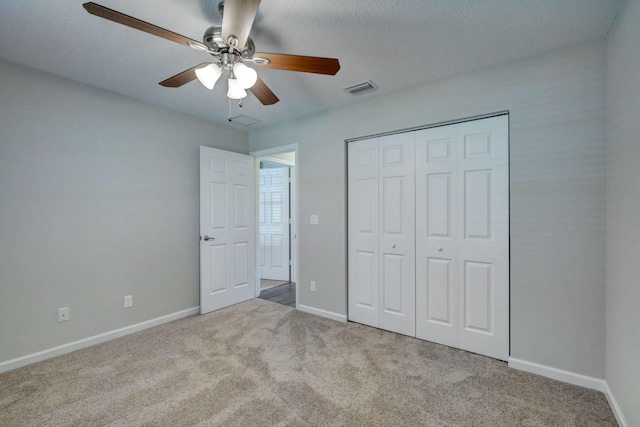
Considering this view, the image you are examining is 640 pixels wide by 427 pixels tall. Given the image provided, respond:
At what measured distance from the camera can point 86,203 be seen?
2.70 m

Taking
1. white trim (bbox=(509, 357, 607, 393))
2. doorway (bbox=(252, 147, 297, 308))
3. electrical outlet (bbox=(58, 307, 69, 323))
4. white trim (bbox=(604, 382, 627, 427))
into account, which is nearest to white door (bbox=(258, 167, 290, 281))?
doorway (bbox=(252, 147, 297, 308))

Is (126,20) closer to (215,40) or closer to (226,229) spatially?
(215,40)

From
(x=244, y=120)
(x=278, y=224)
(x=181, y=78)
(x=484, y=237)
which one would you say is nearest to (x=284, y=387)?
(x=484, y=237)

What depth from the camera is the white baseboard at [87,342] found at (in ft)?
7.55

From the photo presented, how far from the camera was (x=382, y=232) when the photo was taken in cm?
304

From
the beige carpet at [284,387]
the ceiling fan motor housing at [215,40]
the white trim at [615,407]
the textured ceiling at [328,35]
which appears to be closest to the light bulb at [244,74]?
the ceiling fan motor housing at [215,40]

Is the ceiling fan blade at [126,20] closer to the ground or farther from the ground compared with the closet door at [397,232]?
farther from the ground

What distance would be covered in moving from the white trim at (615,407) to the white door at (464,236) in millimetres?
580

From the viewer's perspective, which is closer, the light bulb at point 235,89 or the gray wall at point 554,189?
the light bulb at point 235,89

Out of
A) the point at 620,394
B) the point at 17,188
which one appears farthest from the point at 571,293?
the point at 17,188

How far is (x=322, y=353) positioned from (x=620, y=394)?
1.93 meters

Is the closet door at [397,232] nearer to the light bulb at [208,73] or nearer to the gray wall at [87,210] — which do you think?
the light bulb at [208,73]

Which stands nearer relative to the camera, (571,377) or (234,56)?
(234,56)

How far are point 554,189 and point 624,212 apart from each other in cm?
49
